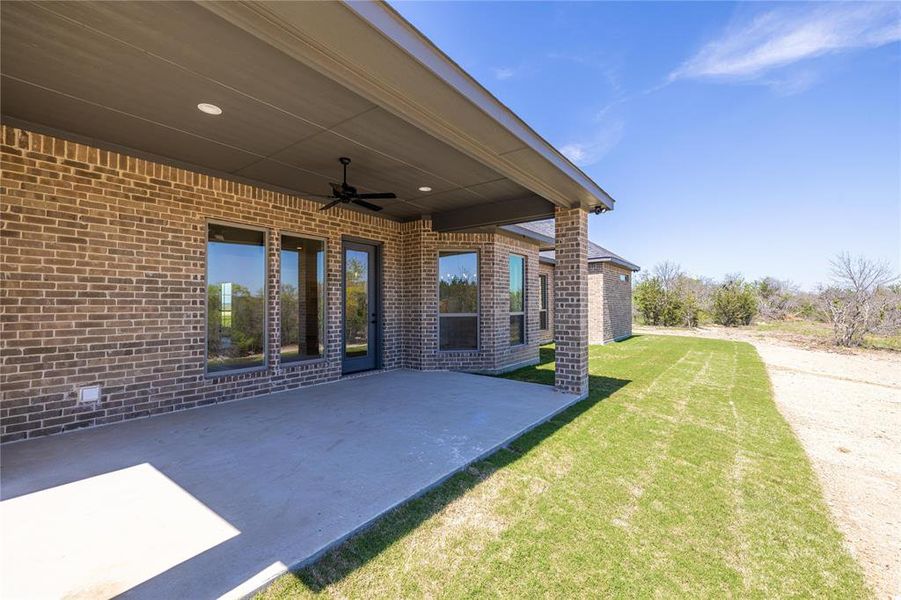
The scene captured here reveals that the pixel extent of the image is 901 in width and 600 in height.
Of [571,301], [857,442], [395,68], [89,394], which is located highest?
[395,68]

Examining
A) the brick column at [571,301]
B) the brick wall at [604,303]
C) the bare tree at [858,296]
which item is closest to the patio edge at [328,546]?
the brick column at [571,301]

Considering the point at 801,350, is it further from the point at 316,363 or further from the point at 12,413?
the point at 12,413

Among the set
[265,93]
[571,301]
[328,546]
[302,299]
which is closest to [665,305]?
[571,301]

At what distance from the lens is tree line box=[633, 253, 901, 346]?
12.3m

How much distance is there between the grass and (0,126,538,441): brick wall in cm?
370

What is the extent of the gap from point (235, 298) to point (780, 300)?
28808mm

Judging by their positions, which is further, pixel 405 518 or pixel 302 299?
pixel 302 299

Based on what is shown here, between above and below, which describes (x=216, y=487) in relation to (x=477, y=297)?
below

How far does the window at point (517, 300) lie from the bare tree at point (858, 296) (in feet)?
41.0

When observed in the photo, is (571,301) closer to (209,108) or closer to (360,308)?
(360,308)

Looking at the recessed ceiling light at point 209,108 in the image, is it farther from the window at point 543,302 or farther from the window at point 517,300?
the window at point 543,302

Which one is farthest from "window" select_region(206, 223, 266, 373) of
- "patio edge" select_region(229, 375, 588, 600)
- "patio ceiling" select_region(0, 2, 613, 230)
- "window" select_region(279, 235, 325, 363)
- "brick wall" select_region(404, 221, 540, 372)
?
"patio edge" select_region(229, 375, 588, 600)

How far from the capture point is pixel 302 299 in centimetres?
583

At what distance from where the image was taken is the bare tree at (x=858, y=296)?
12242 mm
